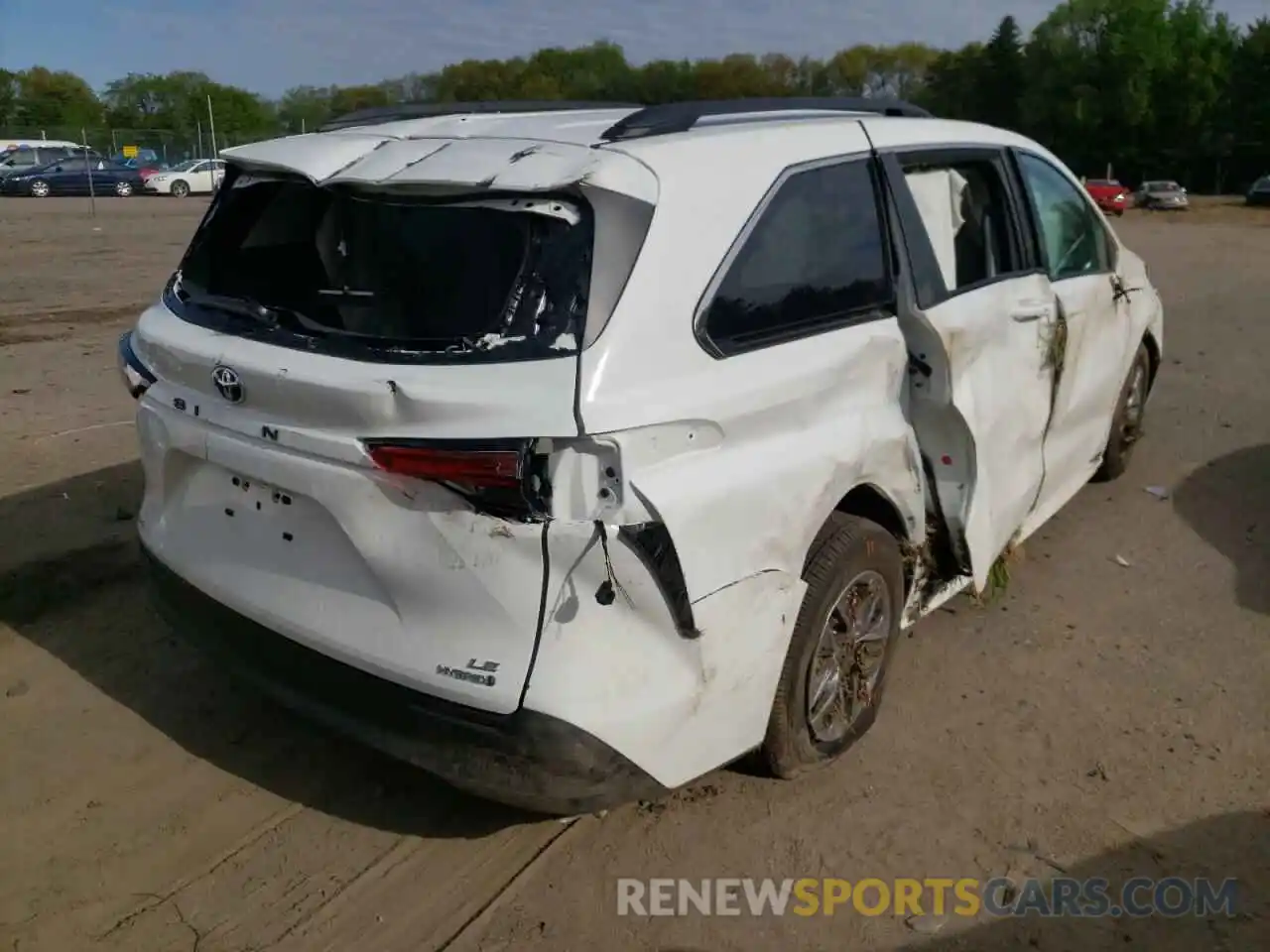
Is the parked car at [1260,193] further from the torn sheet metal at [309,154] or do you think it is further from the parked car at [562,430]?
the torn sheet metal at [309,154]

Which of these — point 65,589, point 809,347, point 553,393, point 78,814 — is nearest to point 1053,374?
point 809,347

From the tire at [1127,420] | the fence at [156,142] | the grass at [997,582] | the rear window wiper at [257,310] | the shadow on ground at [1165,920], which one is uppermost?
the fence at [156,142]

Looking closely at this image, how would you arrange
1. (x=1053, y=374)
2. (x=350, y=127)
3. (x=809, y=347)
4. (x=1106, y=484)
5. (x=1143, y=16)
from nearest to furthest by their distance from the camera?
(x=809, y=347) < (x=350, y=127) < (x=1053, y=374) < (x=1106, y=484) < (x=1143, y=16)

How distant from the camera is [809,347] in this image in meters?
3.05

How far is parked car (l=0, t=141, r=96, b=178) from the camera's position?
36.7m

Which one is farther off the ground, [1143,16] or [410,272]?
[1143,16]

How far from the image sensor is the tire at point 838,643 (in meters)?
3.11

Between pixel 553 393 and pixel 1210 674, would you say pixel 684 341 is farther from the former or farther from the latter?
pixel 1210 674

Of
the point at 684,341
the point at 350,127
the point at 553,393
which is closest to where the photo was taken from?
the point at 553,393

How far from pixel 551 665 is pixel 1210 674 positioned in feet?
9.34

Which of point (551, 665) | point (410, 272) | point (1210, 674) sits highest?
point (410, 272)

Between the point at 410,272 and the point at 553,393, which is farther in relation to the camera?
the point at 410,272

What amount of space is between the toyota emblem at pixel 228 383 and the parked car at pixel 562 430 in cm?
4

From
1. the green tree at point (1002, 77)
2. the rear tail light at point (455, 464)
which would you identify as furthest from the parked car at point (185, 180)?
the green tree at point (1002, 77)
